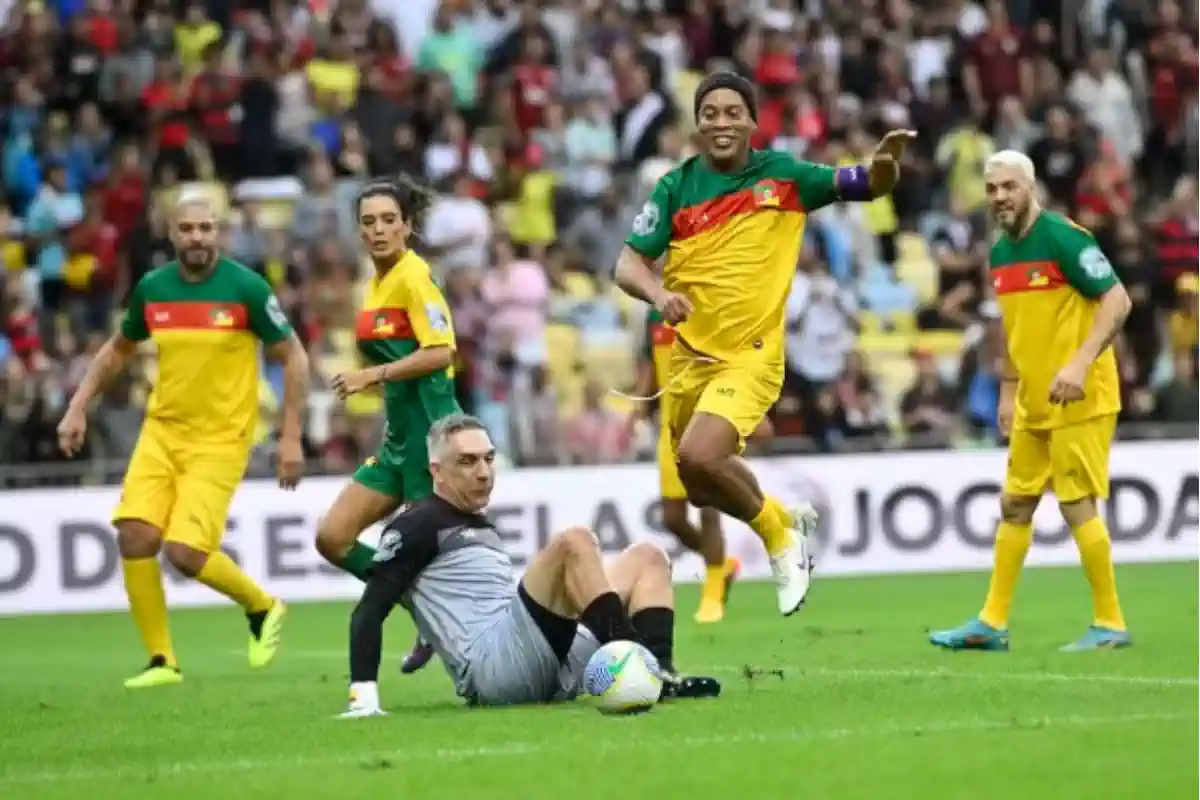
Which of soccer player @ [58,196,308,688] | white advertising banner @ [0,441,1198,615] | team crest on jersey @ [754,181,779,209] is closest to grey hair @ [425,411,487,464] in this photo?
team crest on jersey @ [754,181,779,209]

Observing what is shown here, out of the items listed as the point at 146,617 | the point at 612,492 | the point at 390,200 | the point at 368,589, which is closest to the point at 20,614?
the point at 612,492

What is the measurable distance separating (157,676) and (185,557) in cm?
63

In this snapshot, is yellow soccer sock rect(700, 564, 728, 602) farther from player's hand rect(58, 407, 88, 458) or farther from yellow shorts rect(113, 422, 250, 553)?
player's hand rect(58, 407, 88, 458)

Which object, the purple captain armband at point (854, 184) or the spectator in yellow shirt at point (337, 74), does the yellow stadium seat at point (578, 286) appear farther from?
the purple captain armband at point (854, 184)

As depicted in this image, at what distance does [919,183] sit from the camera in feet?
87.2

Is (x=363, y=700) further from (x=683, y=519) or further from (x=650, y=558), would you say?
(x=683, y=519)

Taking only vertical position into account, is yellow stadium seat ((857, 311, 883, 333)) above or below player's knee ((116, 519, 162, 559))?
above

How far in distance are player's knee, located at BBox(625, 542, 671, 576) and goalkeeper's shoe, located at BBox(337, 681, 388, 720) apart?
3.84ft

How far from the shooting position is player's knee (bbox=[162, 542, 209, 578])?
13.7m

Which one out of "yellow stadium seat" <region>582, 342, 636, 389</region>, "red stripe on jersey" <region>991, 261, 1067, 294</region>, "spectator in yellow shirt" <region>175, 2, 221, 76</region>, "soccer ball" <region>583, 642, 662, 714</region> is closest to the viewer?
"soccer ball" <region>583, 642, 662, 714</region>

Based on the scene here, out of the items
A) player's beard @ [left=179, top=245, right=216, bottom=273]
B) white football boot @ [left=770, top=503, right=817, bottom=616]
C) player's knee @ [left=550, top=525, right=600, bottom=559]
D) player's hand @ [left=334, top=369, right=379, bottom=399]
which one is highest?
player's beard @ [left=179, top=245, right=216, bottom=273]

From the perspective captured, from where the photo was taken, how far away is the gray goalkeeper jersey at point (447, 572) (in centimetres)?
1052

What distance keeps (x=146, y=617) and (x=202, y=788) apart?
17.3 ft

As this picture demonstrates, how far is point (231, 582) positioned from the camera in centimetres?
1400
